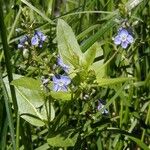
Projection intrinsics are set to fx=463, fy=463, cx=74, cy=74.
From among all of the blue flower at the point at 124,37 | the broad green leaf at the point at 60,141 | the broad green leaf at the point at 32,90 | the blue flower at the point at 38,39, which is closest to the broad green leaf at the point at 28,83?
the broad green leaf at the point at 32,90

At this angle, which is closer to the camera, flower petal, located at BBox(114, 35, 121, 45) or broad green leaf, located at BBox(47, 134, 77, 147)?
broad green leaf, located at BBox(47, 134, 77, 147)

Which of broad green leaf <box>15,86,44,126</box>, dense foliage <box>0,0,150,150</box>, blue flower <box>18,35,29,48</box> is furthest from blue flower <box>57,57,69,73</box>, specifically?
blue flower <box>18,35,29,48</box>

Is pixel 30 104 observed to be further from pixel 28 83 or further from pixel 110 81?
pixel 110 81

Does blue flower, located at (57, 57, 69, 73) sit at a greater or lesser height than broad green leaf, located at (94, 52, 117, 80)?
greater

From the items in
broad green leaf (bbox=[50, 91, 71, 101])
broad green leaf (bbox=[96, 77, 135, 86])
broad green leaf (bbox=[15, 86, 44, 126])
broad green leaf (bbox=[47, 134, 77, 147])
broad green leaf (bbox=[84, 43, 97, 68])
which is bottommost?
broad green leaf (bbox=[47, 134, 77, 147])

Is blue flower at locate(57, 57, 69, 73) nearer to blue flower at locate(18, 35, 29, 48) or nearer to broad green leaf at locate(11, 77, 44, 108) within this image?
broad green leaf at locate(11, 77, 44, 108)

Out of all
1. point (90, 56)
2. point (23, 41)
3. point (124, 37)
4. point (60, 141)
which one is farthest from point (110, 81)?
point (23, 41)
